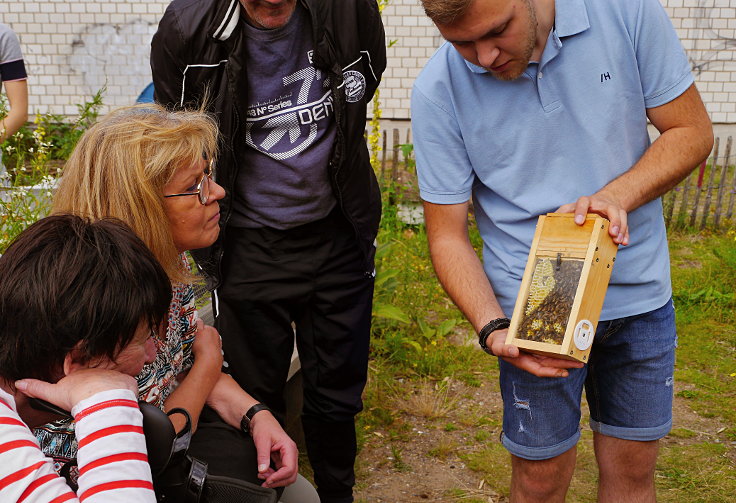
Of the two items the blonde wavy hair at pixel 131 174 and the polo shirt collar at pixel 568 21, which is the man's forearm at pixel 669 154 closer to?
the polo shirt collar at pixel 568 21

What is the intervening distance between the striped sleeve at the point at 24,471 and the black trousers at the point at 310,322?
1633mm

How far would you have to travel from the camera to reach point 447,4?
2014 mm

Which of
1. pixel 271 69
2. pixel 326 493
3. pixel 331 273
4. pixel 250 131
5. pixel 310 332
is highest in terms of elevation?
pixel 271 69

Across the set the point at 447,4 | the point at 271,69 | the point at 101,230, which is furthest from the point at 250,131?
the point at 101,230

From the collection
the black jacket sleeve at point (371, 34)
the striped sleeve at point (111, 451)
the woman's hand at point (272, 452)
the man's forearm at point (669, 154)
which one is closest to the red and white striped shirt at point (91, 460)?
the striped sleeve at point (111, 451)

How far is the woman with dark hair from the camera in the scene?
57.9 inches

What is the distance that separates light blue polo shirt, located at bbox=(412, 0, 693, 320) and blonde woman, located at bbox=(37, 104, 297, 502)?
0.70 meters

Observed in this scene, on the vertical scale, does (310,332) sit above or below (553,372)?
below

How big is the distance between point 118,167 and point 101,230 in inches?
18.2

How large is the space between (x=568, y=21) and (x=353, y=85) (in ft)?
3.33

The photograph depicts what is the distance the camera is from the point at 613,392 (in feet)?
8.02

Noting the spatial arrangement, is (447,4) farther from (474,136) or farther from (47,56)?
(47,56)

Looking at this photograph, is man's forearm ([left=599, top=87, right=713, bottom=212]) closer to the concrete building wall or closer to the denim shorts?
the denim shorts

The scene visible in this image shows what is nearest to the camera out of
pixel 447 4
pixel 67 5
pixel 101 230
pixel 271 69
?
pixel 101 230
